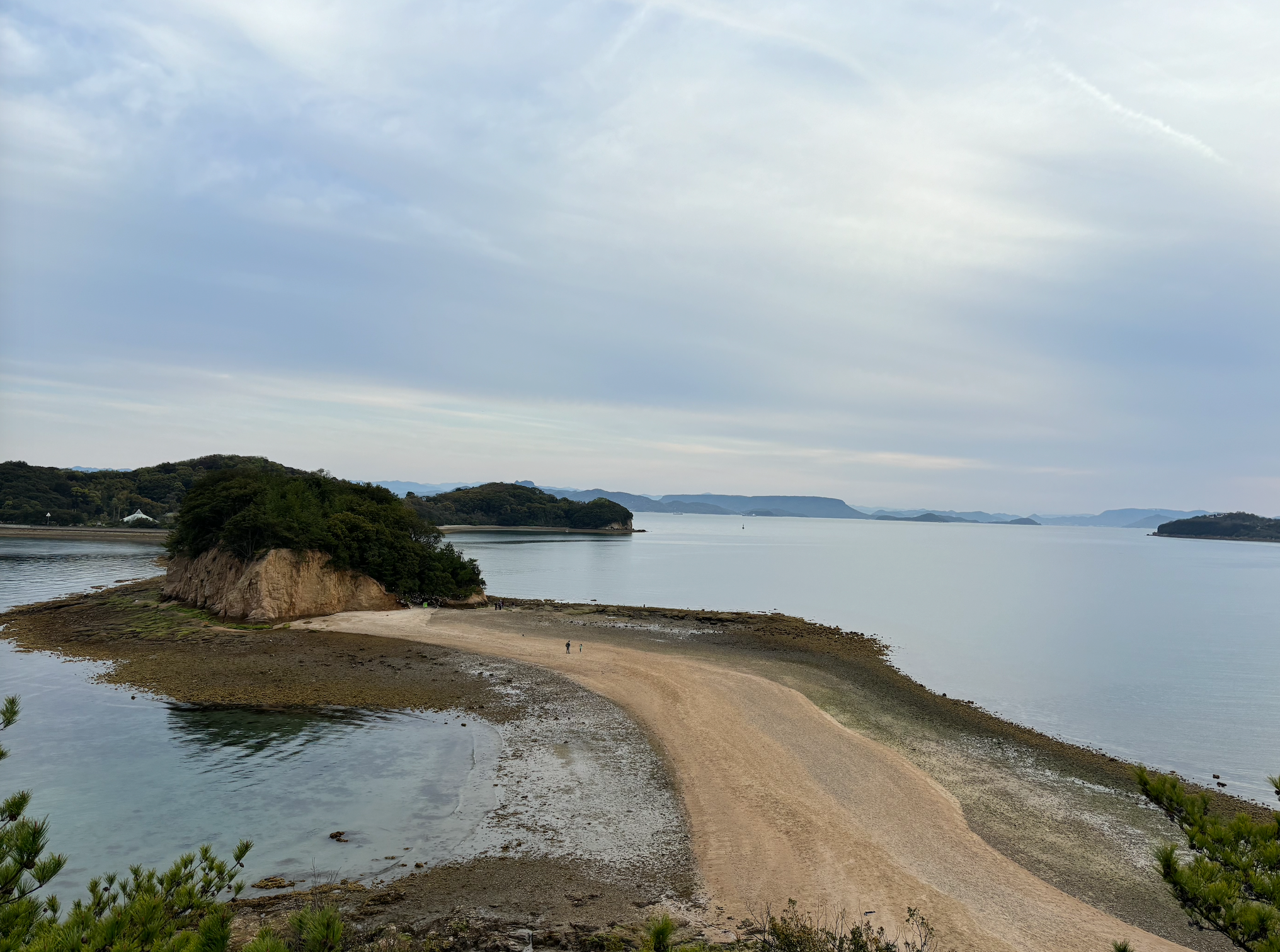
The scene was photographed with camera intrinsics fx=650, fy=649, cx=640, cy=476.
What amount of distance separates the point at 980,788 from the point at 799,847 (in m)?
7.34

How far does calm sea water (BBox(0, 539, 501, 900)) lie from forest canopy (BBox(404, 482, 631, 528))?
159 meters

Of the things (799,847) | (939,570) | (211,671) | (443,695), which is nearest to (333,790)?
(443,695)

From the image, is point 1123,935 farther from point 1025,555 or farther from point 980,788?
point 1025,555

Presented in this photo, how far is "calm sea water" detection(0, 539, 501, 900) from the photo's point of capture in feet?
42.6

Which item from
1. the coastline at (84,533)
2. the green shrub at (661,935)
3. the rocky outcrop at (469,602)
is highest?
the green shrub at (661,935)

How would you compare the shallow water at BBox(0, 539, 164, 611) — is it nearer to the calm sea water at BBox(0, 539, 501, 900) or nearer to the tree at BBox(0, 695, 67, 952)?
the calm sea water at BBox(0, 539, 501, 900)

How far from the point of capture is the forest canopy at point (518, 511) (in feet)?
601

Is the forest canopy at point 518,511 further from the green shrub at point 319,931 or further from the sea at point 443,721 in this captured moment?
the green shrub at point 319,931

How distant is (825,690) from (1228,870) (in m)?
22.4

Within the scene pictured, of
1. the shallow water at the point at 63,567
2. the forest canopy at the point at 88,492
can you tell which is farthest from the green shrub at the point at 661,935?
the forest canopy at the point at 88,492

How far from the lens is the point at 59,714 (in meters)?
21.0

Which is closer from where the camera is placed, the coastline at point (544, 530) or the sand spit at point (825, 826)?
the sand spit at point (825, 826)

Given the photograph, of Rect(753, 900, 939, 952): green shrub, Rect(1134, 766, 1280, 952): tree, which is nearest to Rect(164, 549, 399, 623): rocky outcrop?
Rect(753, 900, 939, 952): green shrub

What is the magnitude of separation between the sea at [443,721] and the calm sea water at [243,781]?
0.21 feet
